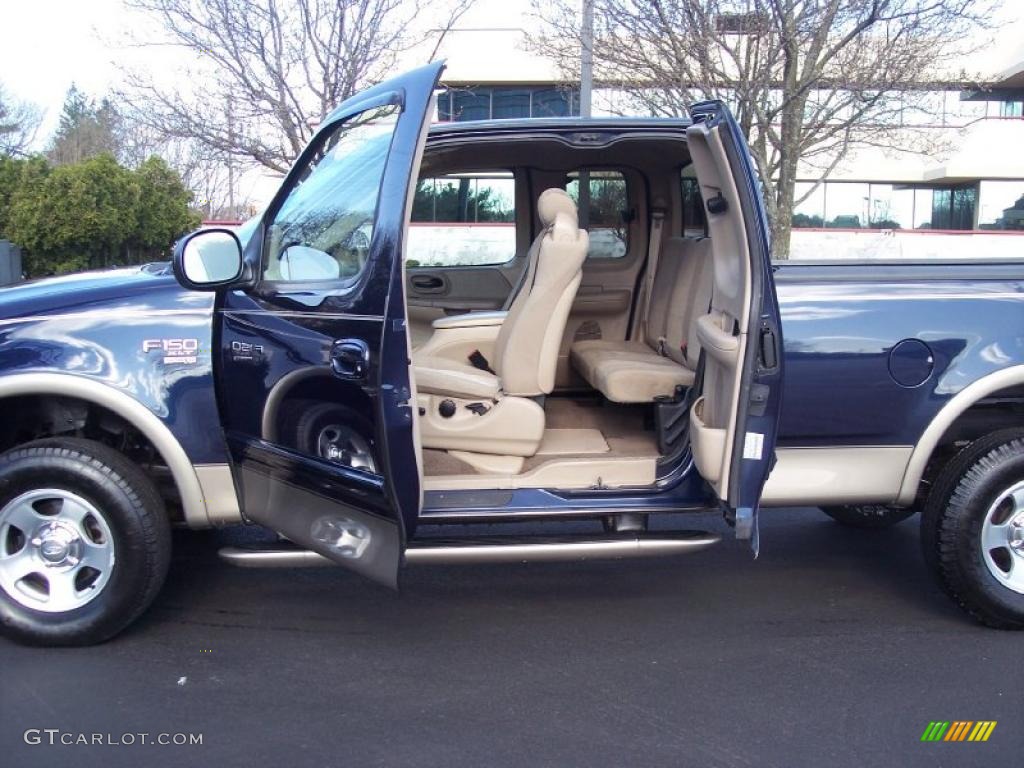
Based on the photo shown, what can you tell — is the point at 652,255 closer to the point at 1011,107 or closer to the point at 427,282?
the point at 427,282

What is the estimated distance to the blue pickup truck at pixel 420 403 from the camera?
3467 mm

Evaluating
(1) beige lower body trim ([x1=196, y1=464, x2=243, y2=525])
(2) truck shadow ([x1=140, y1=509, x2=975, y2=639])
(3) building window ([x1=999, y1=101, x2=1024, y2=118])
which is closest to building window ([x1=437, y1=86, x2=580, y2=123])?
(3) building window ([x1=999, y1=101, x2=1024, y2=118])

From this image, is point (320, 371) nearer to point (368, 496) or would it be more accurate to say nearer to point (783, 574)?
point (368, 496)

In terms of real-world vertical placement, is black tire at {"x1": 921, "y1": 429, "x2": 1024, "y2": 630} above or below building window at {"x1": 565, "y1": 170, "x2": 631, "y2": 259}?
below

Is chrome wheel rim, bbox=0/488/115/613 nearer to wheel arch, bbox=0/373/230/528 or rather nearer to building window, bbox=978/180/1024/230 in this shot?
wheel arch, bbox=0/373/230/528

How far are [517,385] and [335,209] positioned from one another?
1.16 meters

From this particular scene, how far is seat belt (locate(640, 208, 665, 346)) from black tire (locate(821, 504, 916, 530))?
1.49 m

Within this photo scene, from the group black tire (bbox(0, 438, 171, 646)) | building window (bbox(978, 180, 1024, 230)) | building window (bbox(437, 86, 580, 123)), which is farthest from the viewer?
building window (bbox(978, 180, 1024, 230))

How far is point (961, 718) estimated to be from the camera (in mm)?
3359

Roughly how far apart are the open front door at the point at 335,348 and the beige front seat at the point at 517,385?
2.48 feet

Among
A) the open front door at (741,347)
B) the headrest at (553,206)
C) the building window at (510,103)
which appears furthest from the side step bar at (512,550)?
the building window at (510,103)

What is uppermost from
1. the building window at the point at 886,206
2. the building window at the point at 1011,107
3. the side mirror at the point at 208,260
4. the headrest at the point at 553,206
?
the building window at the point at 1011,107

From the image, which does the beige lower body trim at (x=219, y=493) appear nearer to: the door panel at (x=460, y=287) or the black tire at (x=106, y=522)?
the black tire at (x=106, y=522)

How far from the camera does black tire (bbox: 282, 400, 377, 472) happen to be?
3438 millimetres
